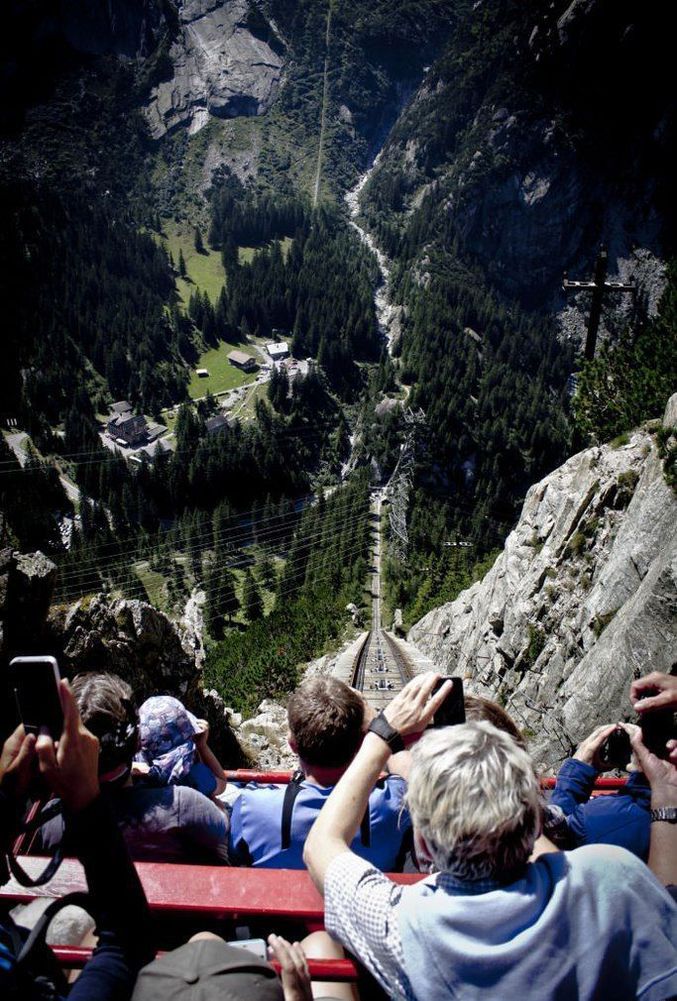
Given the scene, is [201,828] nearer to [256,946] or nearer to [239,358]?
[256,946]

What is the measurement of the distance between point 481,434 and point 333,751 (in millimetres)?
126199

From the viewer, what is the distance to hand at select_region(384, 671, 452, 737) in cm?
350

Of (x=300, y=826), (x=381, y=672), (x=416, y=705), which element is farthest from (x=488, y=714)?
(x=381, y=672)

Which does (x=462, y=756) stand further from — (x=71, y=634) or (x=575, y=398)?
(x=575, y=398)

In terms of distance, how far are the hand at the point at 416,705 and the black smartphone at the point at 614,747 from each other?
→ 2.02 metres

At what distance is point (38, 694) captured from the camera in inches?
113

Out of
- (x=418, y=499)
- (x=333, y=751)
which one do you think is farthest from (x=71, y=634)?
(x=418, y=499)

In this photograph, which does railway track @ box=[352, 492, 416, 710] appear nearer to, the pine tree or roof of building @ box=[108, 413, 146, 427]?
the pine tree

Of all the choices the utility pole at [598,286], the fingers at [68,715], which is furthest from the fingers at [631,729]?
the utility pole at [598,286]

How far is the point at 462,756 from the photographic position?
2.73m

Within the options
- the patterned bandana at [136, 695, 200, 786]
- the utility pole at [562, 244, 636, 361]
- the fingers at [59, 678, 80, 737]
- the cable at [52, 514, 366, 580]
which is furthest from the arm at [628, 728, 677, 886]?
the cable at [52, 514, 366, 580]

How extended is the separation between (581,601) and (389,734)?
15.4 metres

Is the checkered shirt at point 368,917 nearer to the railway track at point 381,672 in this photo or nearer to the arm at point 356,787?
the arm at point 356,787

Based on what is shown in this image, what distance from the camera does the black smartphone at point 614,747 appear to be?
15.6ft
